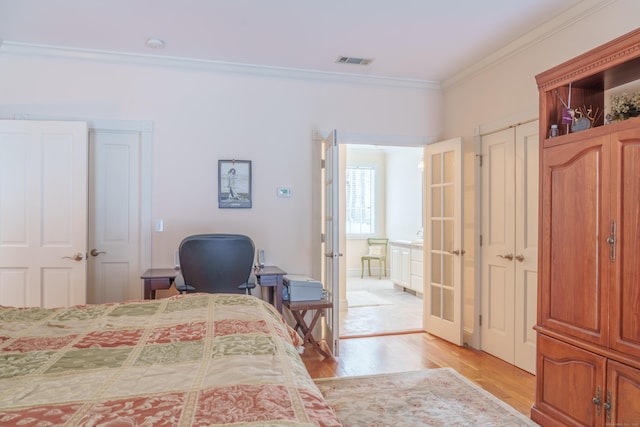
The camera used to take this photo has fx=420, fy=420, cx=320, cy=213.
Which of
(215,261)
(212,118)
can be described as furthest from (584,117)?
(212,118)

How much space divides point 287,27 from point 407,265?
15.2 feet

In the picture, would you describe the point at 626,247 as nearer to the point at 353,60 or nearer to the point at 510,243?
the point at 510,243

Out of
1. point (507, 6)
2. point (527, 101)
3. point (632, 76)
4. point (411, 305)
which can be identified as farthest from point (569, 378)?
point (411, 305)

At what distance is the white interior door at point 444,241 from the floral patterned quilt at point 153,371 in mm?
2685

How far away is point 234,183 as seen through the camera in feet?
13.3

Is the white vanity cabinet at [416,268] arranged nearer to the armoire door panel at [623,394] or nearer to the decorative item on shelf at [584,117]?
the decorative item on shelf at [584,117]

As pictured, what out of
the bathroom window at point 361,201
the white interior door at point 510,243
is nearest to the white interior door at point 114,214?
the white interior door at point 510,243

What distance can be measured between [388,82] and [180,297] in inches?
129

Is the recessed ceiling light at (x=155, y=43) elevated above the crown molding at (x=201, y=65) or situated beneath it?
elevated above

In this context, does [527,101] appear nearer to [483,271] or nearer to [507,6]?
[507,6]

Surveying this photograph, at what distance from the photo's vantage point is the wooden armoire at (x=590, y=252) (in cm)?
206

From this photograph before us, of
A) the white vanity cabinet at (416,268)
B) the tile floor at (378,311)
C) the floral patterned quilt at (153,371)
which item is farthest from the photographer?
the white vanity cabinet at (416,268)

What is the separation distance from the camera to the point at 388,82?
446 centimetres

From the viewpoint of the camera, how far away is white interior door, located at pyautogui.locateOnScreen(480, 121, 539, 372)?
11.2ft
